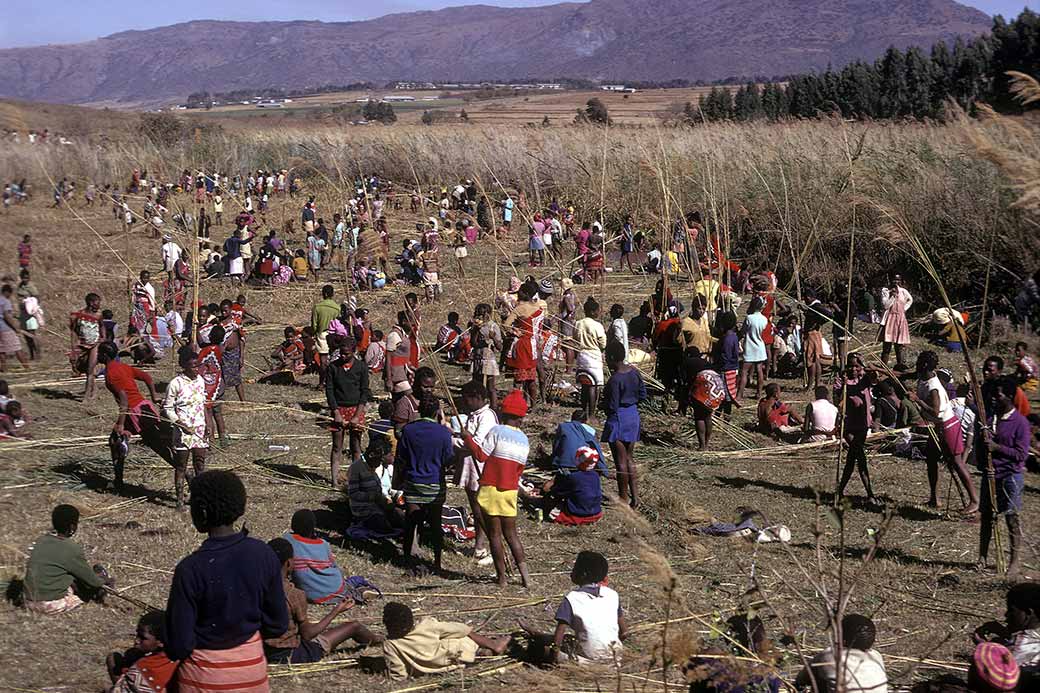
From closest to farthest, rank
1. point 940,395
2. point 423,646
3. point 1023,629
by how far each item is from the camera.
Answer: point 1023,629 < point 423,646 < point 940,395

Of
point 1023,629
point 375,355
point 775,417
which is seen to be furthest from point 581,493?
point 375,355

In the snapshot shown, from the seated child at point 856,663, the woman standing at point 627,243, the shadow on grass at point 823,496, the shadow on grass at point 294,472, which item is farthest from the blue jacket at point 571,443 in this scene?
the woman standing at point 627,243

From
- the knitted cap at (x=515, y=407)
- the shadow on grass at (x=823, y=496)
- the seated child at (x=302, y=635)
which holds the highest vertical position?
the knitted cap at (x=515, y=407)

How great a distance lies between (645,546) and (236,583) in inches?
70.2

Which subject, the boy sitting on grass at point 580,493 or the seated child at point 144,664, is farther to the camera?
the boy sitting on grass at point 580,493

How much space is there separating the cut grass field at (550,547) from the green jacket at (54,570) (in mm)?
184

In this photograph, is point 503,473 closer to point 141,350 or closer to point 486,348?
point 486,348

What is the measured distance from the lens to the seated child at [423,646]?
21.3 feet

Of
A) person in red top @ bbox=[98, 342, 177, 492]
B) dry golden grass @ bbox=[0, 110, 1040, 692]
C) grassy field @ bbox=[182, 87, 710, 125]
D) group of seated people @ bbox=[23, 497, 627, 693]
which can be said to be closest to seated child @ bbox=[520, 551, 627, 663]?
group of seated people @ bbox=[23, 497, 627, 693]

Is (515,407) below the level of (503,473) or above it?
above

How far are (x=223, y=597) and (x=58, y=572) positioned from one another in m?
3.67

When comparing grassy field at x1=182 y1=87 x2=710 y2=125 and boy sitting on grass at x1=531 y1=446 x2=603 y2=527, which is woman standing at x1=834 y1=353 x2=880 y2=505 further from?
grassy field at x1=182 y1=87 x2=710 y2=125

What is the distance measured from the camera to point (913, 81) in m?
41.2

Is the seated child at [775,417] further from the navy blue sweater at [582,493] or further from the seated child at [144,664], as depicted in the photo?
the seated child at [144,664]
